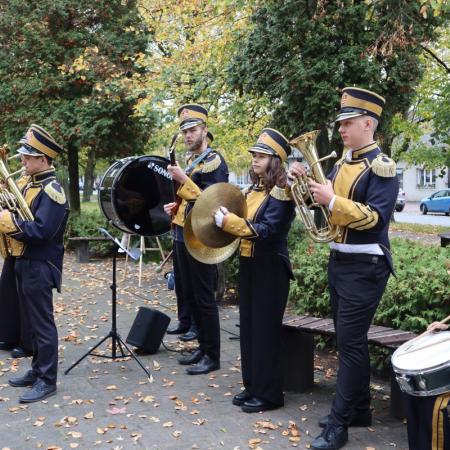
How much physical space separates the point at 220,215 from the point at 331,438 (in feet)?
5.43

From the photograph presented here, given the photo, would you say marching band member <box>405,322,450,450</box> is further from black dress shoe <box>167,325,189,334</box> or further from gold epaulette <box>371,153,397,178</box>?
black dress shoe <box>167,325,189,334</box>

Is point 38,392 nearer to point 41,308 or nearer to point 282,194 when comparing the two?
point 41,308

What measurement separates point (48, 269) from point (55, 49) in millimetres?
10624

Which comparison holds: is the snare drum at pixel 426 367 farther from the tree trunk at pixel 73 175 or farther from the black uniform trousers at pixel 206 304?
the tree trunk at pixel 73 175

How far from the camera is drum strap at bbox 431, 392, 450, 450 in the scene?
10.2 ft

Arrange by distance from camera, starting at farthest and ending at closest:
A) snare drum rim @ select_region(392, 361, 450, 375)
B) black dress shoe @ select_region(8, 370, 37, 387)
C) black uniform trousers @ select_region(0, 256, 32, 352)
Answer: black uniform trousers @ select_region(0, 256, 32, 352) → black dress shoe @ select_region(8, 370, 37, 387) → snare drum rim @ select_region(392, 361, 450, 375)

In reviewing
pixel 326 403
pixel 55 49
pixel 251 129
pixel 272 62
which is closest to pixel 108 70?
pixel 55 49

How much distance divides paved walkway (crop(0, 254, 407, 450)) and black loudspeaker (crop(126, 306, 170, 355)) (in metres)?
0.15

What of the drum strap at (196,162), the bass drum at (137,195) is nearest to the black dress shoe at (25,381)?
the bass drum at (137,195)

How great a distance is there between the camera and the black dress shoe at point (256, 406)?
4606 mm

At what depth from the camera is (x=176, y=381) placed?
213 inches

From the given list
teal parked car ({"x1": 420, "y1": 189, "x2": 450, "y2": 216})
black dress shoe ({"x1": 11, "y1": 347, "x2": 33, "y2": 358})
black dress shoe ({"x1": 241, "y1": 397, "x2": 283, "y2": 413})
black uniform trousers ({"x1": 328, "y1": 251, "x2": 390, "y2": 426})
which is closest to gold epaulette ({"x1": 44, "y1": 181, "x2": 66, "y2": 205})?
black dress shoe ({"x1": 11, "y1": 347, "x2": 33, "y2": 358})

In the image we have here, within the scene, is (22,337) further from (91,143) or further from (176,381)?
(91,143)

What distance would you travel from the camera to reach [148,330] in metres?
6.15
